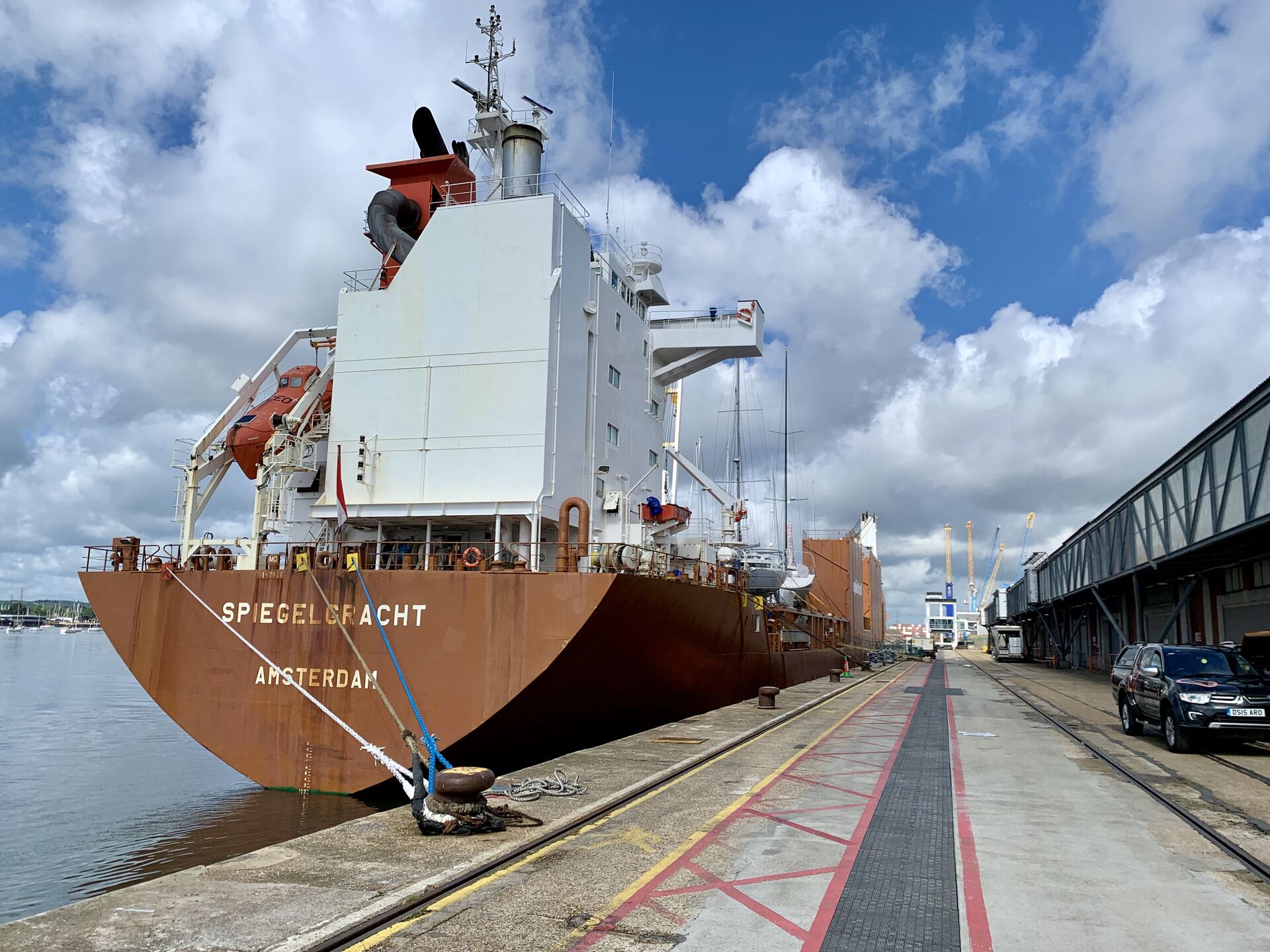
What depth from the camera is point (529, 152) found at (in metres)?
19.1

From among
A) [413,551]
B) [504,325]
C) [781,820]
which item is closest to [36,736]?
[413,551]

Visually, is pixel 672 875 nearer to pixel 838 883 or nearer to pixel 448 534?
pixel 838 883

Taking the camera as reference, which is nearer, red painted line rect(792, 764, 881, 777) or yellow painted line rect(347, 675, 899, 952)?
yellow painted line rect(347, 675, 899, 952)

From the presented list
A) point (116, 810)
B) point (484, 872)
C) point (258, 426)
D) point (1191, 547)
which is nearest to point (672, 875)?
point (484, 872)

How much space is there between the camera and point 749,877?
618 cm

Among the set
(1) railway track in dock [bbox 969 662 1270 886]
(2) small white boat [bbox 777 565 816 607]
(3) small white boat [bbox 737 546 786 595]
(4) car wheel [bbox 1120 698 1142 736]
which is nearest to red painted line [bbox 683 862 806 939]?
(1) railway track in dock [bbox 969 662 1270 886]

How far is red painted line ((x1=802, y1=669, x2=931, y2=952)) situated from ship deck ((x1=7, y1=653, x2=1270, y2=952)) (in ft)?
0.07

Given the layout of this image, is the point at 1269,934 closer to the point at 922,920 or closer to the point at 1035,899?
the point at 1035,899

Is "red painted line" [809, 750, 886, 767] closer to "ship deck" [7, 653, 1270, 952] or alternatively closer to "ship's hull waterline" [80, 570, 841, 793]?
"ship deck" [7, 653, 1270, 952]

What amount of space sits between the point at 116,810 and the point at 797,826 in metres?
12.8

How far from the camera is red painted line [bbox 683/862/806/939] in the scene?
514cm

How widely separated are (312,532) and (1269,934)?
15626 millimetres

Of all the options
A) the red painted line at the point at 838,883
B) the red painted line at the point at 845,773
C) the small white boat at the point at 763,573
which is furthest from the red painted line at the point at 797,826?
the small white boat at the point at 763,573

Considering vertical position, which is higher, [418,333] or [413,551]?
[418,333]
